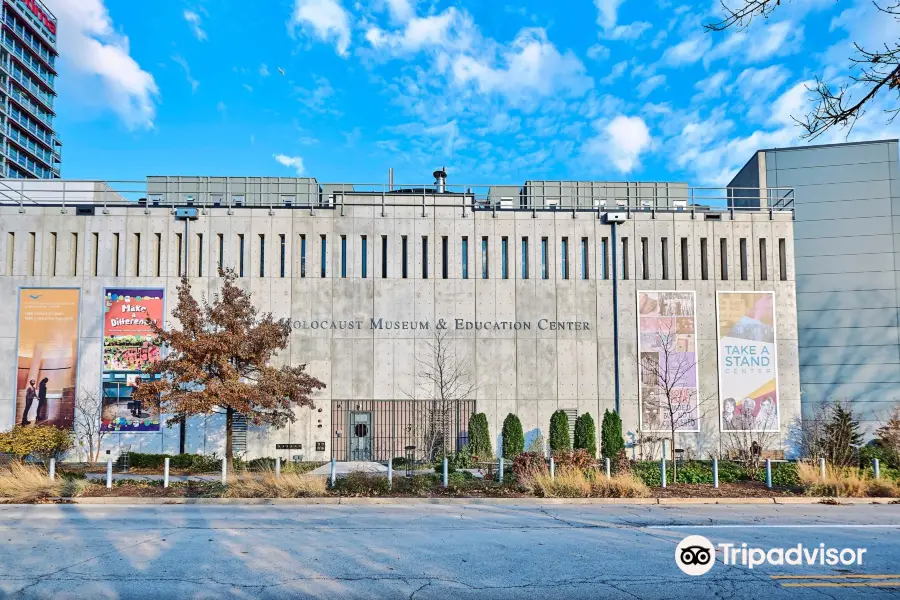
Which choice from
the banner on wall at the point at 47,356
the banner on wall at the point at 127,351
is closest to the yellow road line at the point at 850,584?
the banner on wall at the point at 127,351

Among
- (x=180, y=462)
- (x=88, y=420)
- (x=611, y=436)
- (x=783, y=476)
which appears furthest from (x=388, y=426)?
(x=783, y=476)

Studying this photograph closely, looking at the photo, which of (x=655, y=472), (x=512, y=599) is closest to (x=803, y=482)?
(x=655, y=472)

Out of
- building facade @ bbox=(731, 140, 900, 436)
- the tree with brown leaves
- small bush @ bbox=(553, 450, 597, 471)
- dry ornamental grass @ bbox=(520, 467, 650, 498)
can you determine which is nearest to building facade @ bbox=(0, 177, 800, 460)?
the tree with brown leaves

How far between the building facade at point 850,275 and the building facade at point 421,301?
7.54 metres

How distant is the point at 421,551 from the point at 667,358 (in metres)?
18.3

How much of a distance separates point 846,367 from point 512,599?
3119cm

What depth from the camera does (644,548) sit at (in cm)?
977

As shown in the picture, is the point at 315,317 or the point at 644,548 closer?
the point at 644,548

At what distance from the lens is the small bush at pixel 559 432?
930 inches

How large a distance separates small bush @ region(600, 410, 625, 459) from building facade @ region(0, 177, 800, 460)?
1.17 meters

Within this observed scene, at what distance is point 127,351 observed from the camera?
79.5 ft

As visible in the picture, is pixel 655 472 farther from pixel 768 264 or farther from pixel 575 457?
pixel 768 264

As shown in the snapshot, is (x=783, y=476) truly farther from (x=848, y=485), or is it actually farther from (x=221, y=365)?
(x=221, y=365)

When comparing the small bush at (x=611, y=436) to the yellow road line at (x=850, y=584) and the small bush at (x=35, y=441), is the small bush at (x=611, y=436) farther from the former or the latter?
the small bush at (x=35, y=441)
